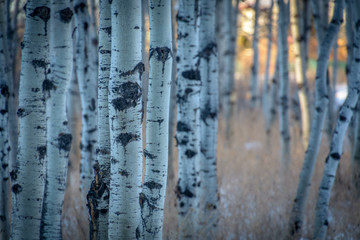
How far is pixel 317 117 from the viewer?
126 inches

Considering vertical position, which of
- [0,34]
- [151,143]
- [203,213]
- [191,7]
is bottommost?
[203,213]

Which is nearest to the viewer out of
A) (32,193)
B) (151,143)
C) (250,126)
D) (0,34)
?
(151,143)

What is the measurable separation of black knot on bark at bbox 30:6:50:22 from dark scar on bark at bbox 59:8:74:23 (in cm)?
13

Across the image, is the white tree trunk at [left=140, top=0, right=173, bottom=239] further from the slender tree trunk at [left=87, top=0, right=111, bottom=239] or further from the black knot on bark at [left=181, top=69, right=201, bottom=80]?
the black knot on bark at [left=181, top=69, right=201, bottom=80]

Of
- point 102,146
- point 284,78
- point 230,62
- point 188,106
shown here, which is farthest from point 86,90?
point 230,62

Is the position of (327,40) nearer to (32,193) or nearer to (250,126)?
(32,193)

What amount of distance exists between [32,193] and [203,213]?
5.17ft

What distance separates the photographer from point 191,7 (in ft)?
9.85

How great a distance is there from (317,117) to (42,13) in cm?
266

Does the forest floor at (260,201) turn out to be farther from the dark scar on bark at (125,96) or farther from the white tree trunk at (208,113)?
the dark scar on bark at (125,96)

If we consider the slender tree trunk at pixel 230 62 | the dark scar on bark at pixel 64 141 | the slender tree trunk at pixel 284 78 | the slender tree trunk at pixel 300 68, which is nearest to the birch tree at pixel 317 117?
the slender tree trunk at pixel 284 78

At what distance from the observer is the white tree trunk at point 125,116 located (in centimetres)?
199

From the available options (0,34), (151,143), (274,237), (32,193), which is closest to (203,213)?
(274,237)

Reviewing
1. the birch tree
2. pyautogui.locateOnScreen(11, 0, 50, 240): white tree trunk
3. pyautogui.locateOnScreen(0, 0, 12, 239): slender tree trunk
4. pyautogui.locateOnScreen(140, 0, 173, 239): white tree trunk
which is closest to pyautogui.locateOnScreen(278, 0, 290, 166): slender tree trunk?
the birch tree
